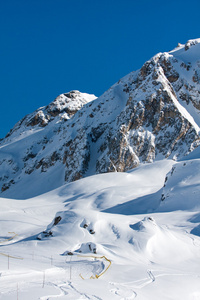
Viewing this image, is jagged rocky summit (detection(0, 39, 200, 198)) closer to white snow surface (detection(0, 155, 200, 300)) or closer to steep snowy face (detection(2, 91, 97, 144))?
steep snowy face (detection(2, 91, 97, 144))

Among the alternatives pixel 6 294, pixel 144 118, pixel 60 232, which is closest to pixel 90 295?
pixel 6 294

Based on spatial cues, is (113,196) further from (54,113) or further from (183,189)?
(54,113)

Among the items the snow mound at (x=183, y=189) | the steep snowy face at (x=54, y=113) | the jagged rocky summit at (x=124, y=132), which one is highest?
the steep snowy face at (x=54, y=113)

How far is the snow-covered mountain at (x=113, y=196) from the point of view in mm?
8297

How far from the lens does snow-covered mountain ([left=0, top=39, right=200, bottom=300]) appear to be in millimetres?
8297

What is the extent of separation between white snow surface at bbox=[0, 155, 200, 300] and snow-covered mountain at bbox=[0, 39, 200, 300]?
1.6 inches

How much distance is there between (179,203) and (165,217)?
2.98 meters

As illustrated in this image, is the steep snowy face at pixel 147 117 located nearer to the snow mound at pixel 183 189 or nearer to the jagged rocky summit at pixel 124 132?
the jagged rocky summit at pixel 124 132

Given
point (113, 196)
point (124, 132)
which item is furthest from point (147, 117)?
point (113, 196)

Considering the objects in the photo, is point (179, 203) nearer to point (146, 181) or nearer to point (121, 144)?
point (146, 181)

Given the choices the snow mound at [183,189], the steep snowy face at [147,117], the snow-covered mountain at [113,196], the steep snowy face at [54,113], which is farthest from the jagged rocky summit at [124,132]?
the snow mound at [183,189]

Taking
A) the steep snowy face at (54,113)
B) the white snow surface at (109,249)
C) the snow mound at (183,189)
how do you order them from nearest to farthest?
the white snow surface at (109,249), the snow mound at (183,189), the steep snowy face at (54,113)

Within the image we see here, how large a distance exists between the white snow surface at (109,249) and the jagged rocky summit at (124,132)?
114ft

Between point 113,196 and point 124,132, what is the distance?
3536 centimetres
